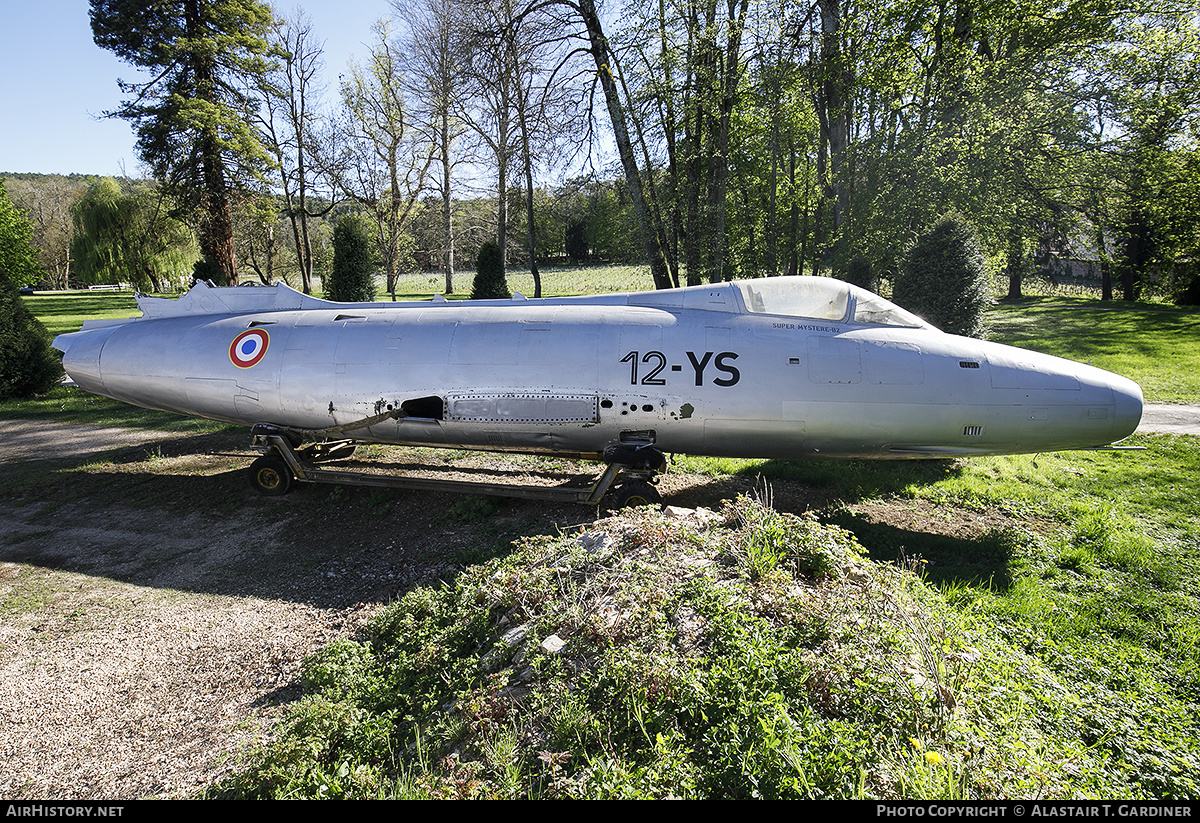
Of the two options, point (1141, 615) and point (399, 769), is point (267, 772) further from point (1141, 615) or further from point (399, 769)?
point (1141, 615)

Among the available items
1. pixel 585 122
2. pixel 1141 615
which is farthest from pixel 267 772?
pixel 585 122

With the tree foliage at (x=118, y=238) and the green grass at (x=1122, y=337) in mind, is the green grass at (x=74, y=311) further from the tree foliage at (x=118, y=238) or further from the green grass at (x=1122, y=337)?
the green grass at (x=1122, y=337)

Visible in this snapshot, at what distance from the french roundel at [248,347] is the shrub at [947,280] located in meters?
12.7

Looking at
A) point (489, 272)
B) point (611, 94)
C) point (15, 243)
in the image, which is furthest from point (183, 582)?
point (15, 243)

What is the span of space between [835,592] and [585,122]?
1571cm

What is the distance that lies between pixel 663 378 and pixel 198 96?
24.7 metres

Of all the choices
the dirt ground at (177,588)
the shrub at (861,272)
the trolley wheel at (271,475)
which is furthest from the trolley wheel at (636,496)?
the shrub at (861,272)

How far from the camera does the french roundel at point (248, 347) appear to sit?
8.58m

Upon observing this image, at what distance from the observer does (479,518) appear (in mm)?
7891

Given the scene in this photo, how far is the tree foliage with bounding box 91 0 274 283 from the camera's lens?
20.0 metres

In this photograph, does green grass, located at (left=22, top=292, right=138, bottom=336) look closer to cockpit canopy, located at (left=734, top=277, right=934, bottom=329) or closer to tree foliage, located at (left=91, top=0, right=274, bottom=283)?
tree foliage, located at (left=91, top=0, right=274, bottom=283)

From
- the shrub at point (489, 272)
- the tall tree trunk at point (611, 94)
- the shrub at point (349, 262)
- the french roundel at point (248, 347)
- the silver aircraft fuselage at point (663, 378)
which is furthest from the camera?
the shrub at point (489, 272)

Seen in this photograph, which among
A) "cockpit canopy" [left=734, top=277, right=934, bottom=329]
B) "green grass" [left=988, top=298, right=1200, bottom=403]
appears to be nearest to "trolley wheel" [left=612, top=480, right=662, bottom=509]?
"cockpit canopy" [left=734, top=277, right=934, bottom=329]

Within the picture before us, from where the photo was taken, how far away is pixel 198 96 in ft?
70.0
